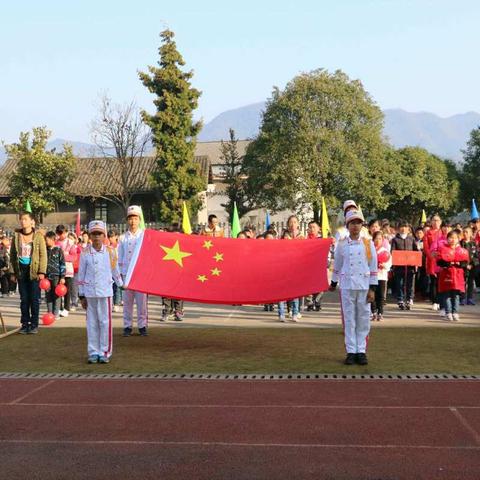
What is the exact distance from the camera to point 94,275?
400 inches

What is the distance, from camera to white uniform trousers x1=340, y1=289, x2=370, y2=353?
9.81 m

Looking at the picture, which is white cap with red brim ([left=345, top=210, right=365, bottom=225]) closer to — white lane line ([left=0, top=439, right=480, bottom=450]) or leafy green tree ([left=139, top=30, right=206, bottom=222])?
white lane line ([left=0, top=439, right=480, bottom=450])

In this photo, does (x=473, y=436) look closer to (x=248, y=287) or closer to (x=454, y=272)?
(x=248, y=287)

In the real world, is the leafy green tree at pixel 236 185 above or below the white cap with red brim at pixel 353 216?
above

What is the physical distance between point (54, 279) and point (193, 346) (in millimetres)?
4516

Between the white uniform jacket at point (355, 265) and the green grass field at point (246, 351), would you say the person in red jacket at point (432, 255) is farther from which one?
the white uniform jacket at point (355, 265)

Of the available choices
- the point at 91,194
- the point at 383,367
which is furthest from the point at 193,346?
the point at 91,194

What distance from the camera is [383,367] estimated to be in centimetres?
948

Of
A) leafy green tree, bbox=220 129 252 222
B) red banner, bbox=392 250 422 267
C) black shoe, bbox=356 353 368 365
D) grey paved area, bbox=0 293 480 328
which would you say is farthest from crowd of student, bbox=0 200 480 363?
leafy green tree, bbox=220 129 252 222

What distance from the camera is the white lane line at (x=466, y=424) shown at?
6211 millimetres

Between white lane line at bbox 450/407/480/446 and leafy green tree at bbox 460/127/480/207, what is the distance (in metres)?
76.1

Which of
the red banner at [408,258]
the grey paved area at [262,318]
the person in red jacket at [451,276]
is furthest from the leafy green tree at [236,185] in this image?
the person in red jacket at [451,276]

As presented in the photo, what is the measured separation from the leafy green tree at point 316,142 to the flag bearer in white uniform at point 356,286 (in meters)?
44.9

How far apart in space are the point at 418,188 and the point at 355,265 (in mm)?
65267
